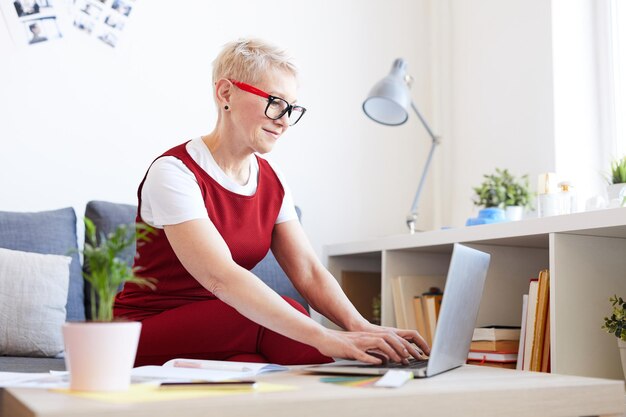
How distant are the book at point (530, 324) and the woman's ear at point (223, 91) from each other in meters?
0.95

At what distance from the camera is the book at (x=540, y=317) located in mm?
2021

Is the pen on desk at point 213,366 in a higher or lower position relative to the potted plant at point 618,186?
lower

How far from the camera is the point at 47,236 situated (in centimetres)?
235

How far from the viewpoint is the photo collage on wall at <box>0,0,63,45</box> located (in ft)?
8.60

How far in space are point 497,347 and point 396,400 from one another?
4.28 feet

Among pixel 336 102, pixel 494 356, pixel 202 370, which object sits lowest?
pixel 494 356

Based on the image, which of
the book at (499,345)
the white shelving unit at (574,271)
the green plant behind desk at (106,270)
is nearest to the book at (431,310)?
the white shelving unit at (574,271)

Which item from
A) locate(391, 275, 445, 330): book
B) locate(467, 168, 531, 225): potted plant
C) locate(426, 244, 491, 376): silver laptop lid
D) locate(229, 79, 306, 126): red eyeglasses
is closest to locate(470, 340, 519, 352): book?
locate(391, 275, 445, 330): book

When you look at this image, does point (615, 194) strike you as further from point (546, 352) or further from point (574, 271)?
point (546, 352)

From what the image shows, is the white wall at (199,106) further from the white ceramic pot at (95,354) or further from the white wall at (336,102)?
the white ceramic pot at (95,354)

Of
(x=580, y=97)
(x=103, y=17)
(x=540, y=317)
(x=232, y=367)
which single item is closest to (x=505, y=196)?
(x=580, y=97)

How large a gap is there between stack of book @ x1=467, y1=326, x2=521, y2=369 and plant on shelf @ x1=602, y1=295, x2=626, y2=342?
29 centimetres

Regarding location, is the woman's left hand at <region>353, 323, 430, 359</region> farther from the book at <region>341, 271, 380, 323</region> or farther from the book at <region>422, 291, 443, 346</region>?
the book at <region>341, 271, 380, 323</region>

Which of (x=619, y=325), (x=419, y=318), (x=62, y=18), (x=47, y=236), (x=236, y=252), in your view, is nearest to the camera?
(x=236, y=252)
